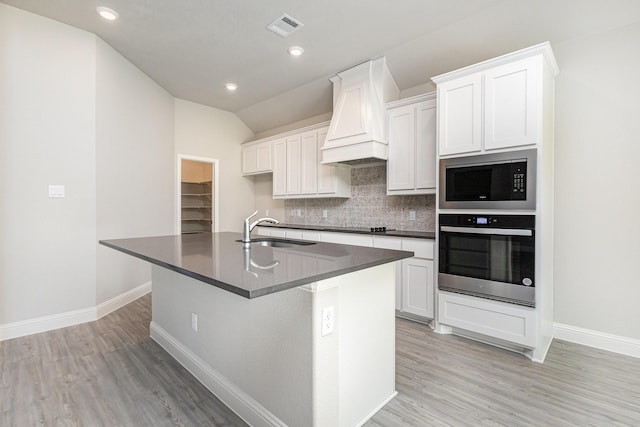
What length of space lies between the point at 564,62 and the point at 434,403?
3056 millimetres

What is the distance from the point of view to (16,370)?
226cm

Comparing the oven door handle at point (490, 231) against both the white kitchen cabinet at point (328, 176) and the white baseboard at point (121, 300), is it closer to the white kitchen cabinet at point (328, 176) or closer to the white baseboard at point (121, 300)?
the white kitchen cabinet at point (328, 176)

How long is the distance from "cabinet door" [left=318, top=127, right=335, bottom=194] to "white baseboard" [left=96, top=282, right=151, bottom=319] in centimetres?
281

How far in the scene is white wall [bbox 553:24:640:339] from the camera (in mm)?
2506

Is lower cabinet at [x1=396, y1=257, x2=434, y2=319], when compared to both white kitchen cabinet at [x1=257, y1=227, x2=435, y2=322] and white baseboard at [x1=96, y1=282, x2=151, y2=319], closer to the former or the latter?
white kitchen cabinet at [x1=257, y1=227, x2=435, y2=322]

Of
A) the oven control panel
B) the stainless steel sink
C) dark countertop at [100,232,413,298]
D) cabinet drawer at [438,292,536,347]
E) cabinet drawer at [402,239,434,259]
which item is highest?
the oven control panel

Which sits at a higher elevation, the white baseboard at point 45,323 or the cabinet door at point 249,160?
the cabinet door at point 249,160

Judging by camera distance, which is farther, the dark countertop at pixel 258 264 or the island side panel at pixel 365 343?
the island side panel at pixel 365 343

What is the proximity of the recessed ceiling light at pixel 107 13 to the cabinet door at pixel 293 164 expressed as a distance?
262cm

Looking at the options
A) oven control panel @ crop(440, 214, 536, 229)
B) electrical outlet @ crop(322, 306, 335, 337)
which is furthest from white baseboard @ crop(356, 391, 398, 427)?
oven control panel @ crop(440, 214, 536, 229)

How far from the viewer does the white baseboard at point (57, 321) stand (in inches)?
111

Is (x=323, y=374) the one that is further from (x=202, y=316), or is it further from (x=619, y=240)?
(x=619, y=240)

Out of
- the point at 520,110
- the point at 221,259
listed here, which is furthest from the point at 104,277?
the point at 520,110

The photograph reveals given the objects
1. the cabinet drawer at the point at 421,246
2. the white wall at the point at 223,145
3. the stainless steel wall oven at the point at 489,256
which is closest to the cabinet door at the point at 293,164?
the white wall at the point at 223,145
